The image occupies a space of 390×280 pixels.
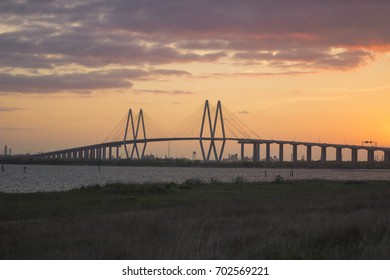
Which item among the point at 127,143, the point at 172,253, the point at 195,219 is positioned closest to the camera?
the point at 172,253

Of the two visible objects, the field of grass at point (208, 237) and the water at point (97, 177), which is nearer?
the field of grass at point (208, 237)

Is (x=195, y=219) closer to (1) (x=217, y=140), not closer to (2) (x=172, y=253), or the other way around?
(2) (x=172, y=253)

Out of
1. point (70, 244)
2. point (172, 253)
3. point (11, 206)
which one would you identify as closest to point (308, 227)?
point (172, 253)

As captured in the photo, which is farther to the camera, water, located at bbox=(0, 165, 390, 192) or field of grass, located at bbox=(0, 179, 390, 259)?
water, located at bbox=(0, 165, 390, 192)

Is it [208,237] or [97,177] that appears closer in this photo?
[208,237]

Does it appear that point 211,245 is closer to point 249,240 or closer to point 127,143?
point 249,240

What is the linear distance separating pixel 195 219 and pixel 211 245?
3.96 meters

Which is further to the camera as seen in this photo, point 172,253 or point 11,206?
point 11,206

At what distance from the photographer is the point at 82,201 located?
27.0 metres

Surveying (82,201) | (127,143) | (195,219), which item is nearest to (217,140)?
(127,143)

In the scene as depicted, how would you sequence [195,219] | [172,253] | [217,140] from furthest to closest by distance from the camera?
[217,140] → [195,219] → [172,253]

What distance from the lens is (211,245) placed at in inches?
452

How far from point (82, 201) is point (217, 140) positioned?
321 ft

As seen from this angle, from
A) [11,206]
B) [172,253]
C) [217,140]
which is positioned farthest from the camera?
[217,140]
